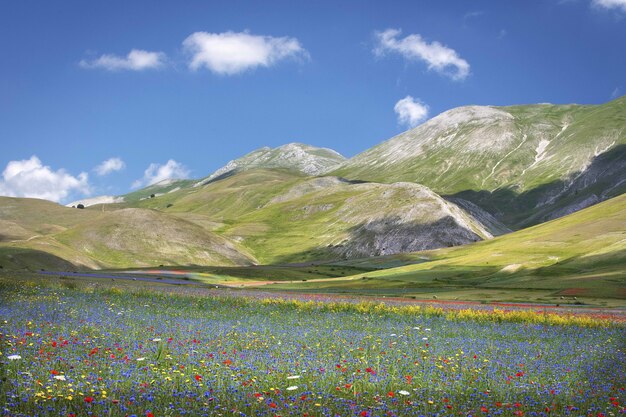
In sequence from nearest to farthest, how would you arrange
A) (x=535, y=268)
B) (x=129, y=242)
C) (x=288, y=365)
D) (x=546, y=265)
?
1. (x=288, y=365)
2. (x=535, y=268)
3. (x=546, y=265)
4. (x=129, y=242)

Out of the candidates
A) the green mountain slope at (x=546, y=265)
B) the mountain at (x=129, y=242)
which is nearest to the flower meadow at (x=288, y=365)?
the green mountain slope at (x=546, y=265)

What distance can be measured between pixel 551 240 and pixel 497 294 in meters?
80.6

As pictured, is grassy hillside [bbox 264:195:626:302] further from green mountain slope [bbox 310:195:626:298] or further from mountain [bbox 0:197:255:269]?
mountain [bbox 0:197:255:269]

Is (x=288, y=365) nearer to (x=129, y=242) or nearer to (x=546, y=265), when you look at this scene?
(x=546, y=265)

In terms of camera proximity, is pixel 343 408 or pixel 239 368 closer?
pixel 343 408

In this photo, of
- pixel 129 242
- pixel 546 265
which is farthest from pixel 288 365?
pixel 129 242

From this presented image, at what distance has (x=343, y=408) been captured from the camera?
43.4 ft

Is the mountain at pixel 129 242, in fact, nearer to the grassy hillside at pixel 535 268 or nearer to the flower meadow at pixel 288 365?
the grassy hillside at pixel 535 268

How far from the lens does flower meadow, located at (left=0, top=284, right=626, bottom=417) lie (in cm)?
1316

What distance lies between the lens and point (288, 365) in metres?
17.7

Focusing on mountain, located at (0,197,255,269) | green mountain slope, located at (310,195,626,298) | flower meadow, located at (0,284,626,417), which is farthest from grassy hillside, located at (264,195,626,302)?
mountain, located at (0,197,255,269)

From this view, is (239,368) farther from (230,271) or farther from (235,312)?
(230,271)

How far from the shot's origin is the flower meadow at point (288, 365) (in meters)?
13.2

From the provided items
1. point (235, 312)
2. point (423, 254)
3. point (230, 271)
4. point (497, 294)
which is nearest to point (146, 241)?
point (230, 271)
